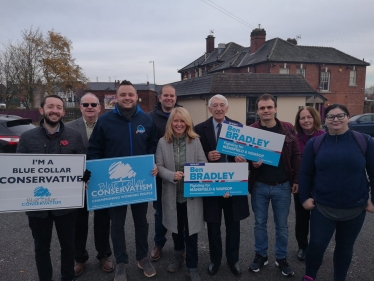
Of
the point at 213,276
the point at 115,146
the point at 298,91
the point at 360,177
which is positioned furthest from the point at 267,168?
the point at 298,91

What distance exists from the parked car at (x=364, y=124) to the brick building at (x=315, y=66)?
409 inches

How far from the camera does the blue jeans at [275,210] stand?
332 centimetres

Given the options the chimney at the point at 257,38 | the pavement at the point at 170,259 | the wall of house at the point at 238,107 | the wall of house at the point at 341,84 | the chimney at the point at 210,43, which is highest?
the chimney at the point at 210,43

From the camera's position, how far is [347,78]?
30.7 metres

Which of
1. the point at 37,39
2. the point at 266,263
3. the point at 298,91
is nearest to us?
the point at 266,263

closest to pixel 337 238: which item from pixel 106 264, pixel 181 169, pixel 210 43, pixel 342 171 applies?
pixel 342 171

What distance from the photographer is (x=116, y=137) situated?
3.20 meters

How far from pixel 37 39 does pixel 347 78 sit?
35356 mm

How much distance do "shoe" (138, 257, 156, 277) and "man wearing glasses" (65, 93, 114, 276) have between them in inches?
15.3

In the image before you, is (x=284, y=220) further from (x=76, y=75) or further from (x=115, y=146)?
(x=76, y=75)

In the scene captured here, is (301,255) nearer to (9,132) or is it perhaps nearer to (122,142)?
(122,142)

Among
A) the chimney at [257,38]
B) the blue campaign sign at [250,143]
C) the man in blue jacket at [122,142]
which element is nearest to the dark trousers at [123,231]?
the man in blue jacket at [122,142]

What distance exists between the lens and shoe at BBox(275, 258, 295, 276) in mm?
3275

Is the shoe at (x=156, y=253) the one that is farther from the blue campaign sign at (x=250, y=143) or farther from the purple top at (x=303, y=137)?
the purple top at (x=303, y=137)
